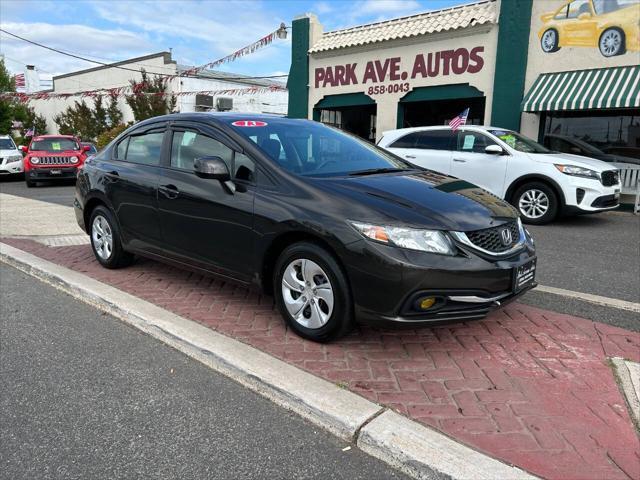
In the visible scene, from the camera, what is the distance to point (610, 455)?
94.9 inches

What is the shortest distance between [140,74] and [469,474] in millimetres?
35045

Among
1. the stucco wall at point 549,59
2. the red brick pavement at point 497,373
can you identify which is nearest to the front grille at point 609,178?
the stucco wall at point 549,59

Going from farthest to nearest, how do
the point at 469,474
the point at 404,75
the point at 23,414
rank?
the point at 404,75 → the point at 23,414 → the point at 469,474

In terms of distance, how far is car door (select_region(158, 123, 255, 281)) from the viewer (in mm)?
3861

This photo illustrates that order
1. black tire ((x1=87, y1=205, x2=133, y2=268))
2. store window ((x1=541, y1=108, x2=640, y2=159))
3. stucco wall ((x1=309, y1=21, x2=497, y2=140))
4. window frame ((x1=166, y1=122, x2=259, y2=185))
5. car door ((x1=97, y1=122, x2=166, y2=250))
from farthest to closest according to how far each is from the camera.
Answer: stucco wall ((x1=309, y1=21, x2=497, y2=140))
store window ((x1=541, y1=108, x2=640, y2=159))
black tire ((x1=87, y1=205, x2=133, y2=268))
car door ((x1=97, y1=122, x2=166, y2=250))
window frame ((x1=166, y1=122, x2=259, y2=185))

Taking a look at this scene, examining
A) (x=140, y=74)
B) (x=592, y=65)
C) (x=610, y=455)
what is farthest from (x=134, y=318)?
(x=140, y=74)

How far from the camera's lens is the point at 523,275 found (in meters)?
3.48

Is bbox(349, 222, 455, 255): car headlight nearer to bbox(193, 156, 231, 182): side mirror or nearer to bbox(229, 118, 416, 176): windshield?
bbox(229, 118, 416, 176): windshield

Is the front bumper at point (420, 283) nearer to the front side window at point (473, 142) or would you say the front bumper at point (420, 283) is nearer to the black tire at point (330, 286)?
the black tire at point (330, 286)

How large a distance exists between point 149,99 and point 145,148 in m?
27.2

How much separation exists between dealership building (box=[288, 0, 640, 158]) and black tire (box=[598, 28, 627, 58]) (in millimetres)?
21

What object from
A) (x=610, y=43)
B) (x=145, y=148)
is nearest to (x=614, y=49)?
(x=610, y=43)

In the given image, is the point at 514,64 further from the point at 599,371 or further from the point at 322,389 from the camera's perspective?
the point at 322,389

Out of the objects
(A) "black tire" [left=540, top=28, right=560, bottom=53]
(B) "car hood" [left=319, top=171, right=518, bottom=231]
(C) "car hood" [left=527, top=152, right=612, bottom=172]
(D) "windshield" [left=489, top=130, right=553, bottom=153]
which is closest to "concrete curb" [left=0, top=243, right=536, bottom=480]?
(B) "car hood" [left=319, top=171, right=518, bottom=231]
